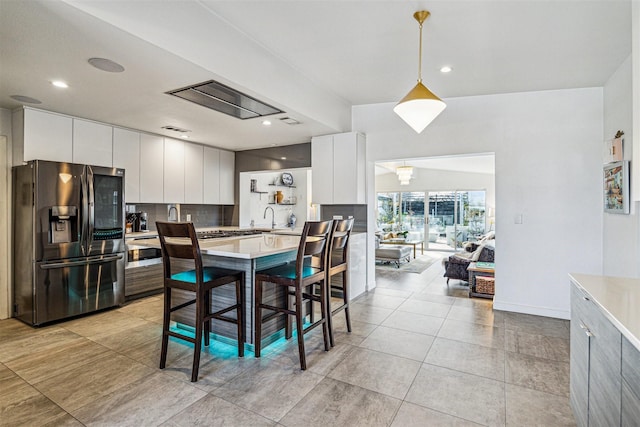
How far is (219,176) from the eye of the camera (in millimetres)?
5840

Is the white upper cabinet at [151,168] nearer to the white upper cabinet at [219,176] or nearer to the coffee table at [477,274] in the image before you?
the white upper cabinet at [219,176]

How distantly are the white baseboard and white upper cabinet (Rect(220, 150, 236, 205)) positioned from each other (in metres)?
4.53

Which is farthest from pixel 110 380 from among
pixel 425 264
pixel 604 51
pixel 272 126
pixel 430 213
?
pixel 430 213

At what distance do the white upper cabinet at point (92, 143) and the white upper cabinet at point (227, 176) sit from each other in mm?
1929

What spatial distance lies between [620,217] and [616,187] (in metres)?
0.29

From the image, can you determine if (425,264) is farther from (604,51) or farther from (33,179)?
(33,179)

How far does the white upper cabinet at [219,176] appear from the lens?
5609 mm

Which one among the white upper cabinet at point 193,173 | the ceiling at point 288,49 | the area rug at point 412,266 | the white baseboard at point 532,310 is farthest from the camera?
the area rug at point 412,266

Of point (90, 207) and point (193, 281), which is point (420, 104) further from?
point (90, 207)

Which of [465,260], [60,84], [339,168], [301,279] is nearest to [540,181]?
[465,260]

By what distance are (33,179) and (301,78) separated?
9.43ft

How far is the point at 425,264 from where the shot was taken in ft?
23.8

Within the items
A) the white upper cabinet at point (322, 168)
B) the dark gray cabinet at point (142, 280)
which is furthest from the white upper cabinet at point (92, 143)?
the white upper cabinet at point (322, 168)

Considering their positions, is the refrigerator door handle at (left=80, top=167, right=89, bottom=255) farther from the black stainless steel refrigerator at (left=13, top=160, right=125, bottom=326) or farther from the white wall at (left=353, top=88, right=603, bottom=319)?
the white wall at (left=353, top=88, right=603, bottom=319)
